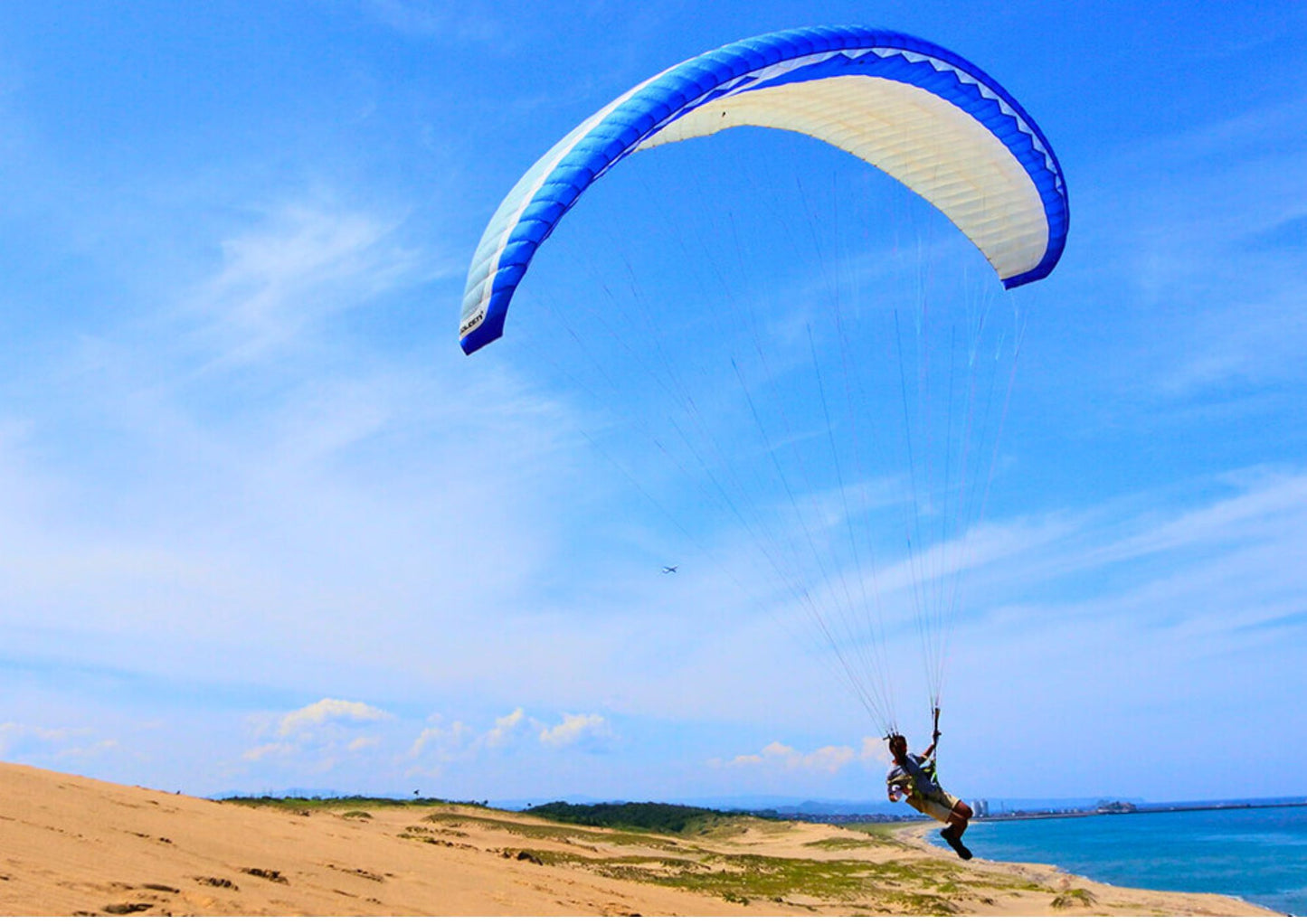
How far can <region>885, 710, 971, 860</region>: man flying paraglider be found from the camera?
35.3 feet

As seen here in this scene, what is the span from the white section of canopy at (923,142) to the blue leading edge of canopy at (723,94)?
0.66ft

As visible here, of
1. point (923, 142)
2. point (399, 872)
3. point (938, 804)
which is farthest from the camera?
point (923, 142)

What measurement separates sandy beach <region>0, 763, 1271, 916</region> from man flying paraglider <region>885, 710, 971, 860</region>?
4.18m

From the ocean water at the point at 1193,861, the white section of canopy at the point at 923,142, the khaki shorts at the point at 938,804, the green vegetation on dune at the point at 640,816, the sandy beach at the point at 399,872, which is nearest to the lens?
the sandy beach at the point at 399,872

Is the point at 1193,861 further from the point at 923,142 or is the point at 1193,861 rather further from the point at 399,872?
the point at 399,872

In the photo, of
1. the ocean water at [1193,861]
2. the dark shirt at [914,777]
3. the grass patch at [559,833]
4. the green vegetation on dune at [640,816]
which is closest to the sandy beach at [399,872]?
the grass patch at [559,833]

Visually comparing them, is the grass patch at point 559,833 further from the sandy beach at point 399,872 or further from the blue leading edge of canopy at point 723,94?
the blue leading edge of canopy at point 723,94

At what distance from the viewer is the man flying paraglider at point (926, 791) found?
1076cm

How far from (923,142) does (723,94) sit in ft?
14.2

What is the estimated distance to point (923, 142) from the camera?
13969 millimetres

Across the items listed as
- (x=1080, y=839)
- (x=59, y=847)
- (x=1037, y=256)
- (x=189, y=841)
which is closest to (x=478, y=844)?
(x=189, y=841)

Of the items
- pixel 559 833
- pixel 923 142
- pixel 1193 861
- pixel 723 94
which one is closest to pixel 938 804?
pixel 723 94

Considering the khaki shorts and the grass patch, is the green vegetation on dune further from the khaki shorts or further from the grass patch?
the khaki shorts

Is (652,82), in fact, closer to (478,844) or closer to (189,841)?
(189,841)
